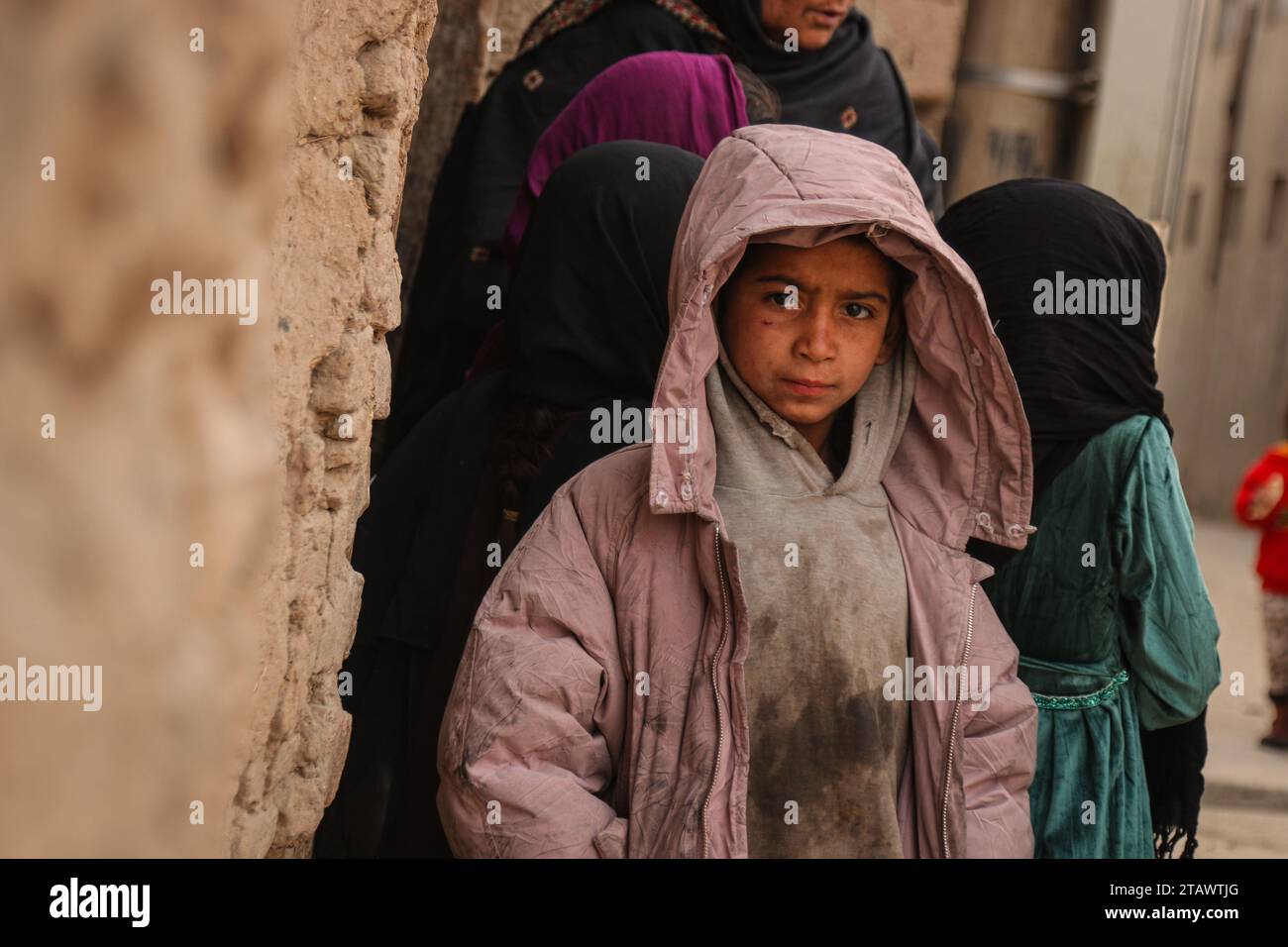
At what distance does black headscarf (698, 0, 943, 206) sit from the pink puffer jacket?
1683mm

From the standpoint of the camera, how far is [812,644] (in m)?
1.66

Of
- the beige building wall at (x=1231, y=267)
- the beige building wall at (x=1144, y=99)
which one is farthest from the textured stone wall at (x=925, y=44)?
the beige building wall at (x=1231, y=267)

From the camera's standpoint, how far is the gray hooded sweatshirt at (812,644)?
1.64 m

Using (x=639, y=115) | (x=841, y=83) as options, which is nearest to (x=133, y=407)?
(x=639, y=115)

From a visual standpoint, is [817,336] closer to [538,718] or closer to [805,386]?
[805,386]

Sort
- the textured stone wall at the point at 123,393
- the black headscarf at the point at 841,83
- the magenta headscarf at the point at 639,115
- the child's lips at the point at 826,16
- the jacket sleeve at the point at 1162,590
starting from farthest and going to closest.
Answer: the black headscarf at the point at 841,83, the child's lips at the point at 826,16, the magenta headscarf at the point at 639,115, the jacket sleeve at the point at 1162,590, the textured stone wall at the point at 123,393

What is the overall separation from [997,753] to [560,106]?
2.30 m

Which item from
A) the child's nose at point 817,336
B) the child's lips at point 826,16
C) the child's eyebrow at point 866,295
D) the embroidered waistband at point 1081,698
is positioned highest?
the child's lips at point 826,16

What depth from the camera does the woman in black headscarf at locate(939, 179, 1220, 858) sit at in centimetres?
198

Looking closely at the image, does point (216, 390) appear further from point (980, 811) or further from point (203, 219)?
point (980, 811)

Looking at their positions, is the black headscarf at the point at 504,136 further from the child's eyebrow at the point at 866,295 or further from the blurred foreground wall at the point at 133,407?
the blurred foreground wall at the point at 133,407

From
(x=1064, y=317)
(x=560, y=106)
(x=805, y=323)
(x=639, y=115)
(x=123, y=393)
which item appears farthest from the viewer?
(x=560, y=106)

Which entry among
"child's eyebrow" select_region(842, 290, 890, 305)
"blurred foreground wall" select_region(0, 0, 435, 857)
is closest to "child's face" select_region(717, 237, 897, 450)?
"child's eyebrow" select_region(842, 290, 890, 305)
